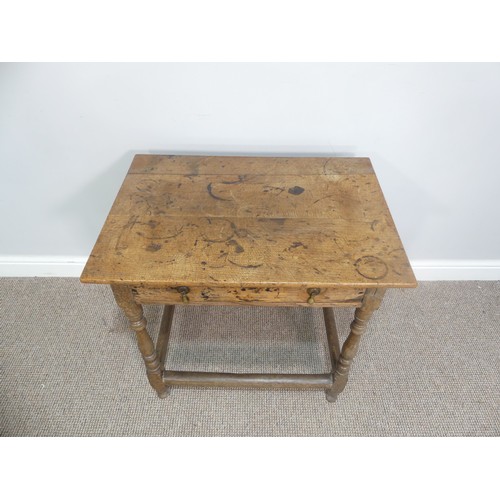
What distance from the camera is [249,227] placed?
0.86 m

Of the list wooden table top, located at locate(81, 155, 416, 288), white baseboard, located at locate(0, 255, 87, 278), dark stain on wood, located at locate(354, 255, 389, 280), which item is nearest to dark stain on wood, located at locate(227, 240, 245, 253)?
wooden table top, located at locate(81, 155, 416, 288)

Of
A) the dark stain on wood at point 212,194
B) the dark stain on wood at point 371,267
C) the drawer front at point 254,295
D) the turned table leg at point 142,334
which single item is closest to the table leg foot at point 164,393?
the turned table leg at point 142,334

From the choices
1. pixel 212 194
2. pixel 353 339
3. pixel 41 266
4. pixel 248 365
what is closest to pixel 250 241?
pixel 212 194

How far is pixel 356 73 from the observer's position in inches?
38.2

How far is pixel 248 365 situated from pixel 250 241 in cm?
64

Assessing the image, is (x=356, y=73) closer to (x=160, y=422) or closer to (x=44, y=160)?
(x=44, y=160)

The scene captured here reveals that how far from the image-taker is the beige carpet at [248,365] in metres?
1.13

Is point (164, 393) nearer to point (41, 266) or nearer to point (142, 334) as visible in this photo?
point (142, 334)

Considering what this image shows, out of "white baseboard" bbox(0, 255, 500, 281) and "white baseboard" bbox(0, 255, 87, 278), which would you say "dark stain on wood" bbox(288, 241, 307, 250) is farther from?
"white baseboard" bbox(0, 255, 87, 278)

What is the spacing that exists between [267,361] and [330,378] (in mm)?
276

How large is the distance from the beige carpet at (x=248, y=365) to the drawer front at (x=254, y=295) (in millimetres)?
520

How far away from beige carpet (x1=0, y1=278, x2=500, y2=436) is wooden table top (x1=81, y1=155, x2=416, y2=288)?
623 mm

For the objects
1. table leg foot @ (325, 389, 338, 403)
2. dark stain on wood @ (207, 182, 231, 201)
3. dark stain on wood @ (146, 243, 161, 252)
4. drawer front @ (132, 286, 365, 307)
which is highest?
dark stain on wood @ (207, 182, 231, 201)

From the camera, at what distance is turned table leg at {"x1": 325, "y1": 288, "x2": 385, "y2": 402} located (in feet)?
2.68
